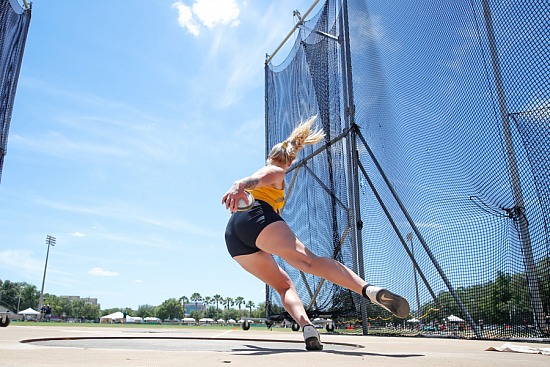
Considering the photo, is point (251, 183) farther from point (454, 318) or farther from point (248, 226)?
point (454, 318)

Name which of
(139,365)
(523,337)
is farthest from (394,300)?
(523,337)

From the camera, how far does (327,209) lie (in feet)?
23.1

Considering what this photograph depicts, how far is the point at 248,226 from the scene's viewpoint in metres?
2.51

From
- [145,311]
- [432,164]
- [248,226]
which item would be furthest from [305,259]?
[145,311]

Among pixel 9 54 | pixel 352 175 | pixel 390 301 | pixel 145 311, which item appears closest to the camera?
pixel 390 301

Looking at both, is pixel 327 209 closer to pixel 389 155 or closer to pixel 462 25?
pixel 389 155

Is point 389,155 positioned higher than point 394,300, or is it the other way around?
point 389,155

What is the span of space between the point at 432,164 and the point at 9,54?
639cm

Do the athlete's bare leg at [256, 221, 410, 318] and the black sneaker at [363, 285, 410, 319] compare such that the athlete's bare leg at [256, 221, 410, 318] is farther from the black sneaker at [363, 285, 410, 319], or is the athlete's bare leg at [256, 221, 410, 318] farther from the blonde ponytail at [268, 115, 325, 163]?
the blonde ponytail at [268, 115, 325, 163]

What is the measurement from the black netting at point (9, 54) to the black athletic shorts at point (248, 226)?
5.08 m

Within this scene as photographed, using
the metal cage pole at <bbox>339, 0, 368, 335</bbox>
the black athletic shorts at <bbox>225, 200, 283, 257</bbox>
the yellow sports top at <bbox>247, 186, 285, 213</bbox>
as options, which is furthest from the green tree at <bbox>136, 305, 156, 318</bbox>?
the yellow sports top at <bbox>247, 186, 285, 213</bbox>

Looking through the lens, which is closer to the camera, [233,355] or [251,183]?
[233,355]

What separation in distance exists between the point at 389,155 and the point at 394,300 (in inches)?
160

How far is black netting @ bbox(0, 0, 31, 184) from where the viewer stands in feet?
20.8
